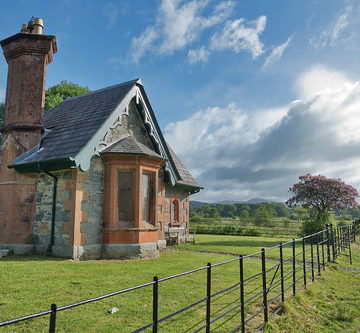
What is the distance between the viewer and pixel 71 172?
36.0ft

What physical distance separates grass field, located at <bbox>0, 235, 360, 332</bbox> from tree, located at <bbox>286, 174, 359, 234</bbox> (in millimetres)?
11967

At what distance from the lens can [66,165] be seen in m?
10.6

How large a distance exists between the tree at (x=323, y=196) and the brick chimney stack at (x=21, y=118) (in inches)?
731

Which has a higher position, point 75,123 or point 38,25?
point 38,25

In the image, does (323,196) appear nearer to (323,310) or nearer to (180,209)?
(180,209)

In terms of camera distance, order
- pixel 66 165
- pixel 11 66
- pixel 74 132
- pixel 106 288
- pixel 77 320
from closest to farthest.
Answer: pixel 77 320 < pixel 106 288 < pixel 66 165 < pixel 74 132 < pixel 11 66

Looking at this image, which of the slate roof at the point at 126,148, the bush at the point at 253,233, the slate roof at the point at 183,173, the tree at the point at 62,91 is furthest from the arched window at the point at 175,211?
the tree at the point at 62,91

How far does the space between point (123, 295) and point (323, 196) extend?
19.5 metres

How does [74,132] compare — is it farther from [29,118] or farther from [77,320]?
[77,320]

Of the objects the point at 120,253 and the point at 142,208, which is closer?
the point at 120,253

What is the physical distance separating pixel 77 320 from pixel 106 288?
6.04ft

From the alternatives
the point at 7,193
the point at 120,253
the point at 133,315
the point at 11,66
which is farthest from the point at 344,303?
the point at 11,66

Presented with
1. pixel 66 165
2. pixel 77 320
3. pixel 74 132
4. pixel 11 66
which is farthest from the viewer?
pixel 11 66

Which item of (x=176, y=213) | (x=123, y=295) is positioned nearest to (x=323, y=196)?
(x=176, y=213)
